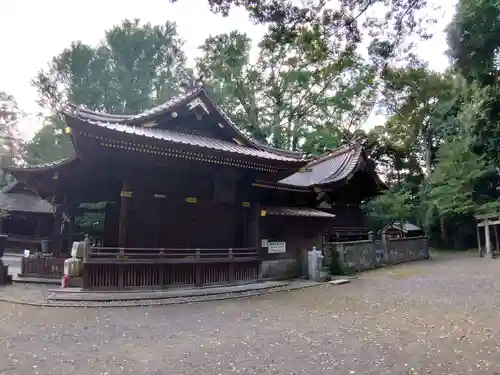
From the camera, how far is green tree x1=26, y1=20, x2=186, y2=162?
27844 mm

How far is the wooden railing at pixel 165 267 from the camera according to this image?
8961mm

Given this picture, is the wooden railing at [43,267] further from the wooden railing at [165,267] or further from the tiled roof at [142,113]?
the tiled roof at [142,113]

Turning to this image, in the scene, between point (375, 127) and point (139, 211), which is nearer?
point (139, 211)

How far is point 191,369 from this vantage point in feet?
14.4

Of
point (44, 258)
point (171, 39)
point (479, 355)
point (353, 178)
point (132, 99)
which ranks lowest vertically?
point (479, 355)

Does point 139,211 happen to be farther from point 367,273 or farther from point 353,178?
point 353,178

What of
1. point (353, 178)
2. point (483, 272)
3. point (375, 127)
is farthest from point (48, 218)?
point (375, 127)

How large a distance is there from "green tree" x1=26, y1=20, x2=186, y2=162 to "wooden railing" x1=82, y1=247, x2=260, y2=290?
20.9 meters

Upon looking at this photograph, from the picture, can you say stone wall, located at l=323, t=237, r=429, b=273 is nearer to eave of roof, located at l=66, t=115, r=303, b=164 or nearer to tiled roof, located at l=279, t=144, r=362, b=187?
tiled roof, located at l=279, t=144, r=362, b=187

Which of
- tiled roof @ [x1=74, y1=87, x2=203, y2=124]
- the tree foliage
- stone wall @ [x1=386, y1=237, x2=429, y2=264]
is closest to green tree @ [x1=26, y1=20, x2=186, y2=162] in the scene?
the tree foliage

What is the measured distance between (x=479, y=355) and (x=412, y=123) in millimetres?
27325

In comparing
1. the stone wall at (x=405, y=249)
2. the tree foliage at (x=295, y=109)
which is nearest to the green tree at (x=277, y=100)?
the tree foliage at (x=295, y=109)

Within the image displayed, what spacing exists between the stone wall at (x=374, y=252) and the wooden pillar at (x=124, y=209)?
298 inches

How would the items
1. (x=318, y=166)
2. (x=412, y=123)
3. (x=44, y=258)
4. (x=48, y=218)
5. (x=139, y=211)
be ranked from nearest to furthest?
1. (x=139, y=211)
2. (x=44, y=258)
3. (x=318, y=166)
4. (x=48, y=218)
5. (x=412, y=123)
